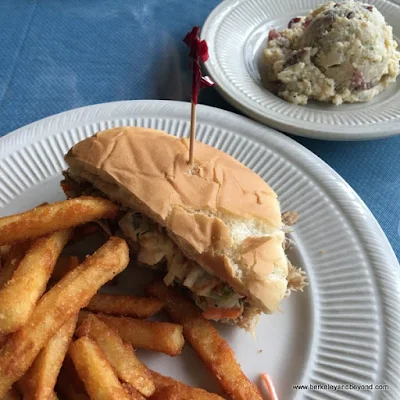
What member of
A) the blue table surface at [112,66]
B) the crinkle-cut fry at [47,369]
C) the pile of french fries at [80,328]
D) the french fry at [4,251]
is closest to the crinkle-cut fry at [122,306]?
the pile of french fries at [80,328]

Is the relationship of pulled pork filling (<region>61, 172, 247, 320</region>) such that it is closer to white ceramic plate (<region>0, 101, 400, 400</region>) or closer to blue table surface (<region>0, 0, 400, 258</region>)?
white ceramic plate (<region>0, 101, 400, 400</region>)

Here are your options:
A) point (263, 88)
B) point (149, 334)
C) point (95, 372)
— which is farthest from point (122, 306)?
point (263, 88)

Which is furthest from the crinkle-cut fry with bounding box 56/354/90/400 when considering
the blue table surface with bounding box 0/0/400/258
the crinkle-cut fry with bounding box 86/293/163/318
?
the blue table surface with bounding box 0/0/400/258

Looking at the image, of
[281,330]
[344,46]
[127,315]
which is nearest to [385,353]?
[281,330]

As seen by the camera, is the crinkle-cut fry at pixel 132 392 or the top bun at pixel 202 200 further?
the top bun at pixel 202 200

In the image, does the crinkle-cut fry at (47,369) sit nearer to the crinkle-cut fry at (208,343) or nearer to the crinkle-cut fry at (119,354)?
the crinkle-cut fry at (119,354)

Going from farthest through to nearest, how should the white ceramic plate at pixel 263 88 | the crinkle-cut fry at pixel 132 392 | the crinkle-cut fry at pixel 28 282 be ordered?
the white ceramic plate at pixel 263 88, the crinkle-cut fry at pixel 132 392, the crinkle-cut fry at pixel 28 282
